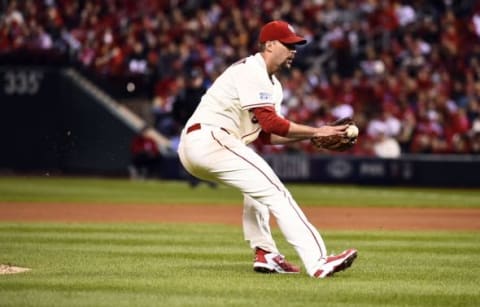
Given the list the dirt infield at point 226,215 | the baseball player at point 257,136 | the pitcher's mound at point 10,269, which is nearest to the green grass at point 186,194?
the dirt infield at point 226,215

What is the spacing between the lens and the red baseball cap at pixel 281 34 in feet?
28.0

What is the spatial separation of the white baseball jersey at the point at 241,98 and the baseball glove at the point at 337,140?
0.42m

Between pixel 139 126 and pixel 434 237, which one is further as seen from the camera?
pixel 139 126

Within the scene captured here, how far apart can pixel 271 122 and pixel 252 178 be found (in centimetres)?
46

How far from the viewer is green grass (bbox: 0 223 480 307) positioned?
7.30 meters

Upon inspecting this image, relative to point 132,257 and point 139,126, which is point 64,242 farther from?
point 139,126

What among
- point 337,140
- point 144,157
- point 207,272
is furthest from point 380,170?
point 337,140

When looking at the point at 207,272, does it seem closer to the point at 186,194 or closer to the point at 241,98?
Result: the point at 241,98

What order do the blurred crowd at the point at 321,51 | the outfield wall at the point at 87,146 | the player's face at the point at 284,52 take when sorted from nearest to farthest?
the player's face at the point at 284,52 < the blurred crowd at the point at 321,51 < the outfield wall at the point at 87,146

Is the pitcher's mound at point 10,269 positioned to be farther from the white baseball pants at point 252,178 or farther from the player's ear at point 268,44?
the player's ear at point 268,44

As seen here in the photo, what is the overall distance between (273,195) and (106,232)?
4.91 meters

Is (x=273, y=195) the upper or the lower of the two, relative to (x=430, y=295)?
upper

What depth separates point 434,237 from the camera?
1302cm

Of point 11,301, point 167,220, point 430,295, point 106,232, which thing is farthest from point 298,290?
point 167,220
